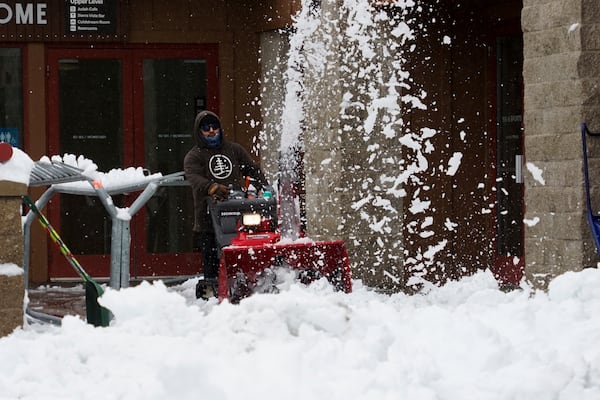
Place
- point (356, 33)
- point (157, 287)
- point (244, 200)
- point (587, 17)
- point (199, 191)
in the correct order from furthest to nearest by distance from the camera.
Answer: point (356, 33)
point (199, 191)
point (244, 200)
point (587, 17)
point (157, 287)

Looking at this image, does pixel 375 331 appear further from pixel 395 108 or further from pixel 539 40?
pixel 395 108

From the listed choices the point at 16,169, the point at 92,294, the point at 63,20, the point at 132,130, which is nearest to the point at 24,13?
the point at 63,20

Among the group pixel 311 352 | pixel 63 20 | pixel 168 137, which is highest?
pixel 63 20

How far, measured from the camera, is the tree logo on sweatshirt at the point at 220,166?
11484 millimetres

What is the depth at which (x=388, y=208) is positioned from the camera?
1263 centimetres

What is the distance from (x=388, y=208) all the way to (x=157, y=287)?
617 centimetres

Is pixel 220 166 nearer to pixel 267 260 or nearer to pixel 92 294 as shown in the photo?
pixel 267 260

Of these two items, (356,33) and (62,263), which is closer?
(356,33)

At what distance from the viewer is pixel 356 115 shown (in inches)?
492

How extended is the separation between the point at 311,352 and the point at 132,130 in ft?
32.2

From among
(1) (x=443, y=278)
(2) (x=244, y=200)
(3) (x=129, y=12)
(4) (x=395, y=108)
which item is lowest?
(1) (x=443, y=278)

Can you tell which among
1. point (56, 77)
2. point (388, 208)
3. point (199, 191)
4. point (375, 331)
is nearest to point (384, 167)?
point (388, 208)

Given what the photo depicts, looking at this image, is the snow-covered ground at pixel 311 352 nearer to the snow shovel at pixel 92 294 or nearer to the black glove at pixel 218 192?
the snow shovel at pixel 92 294

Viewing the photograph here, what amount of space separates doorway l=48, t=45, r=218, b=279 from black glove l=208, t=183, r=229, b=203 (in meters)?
4.63
